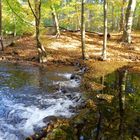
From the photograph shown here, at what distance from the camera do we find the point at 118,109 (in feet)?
32.0

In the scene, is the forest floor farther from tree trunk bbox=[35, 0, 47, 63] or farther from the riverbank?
tree trunk bbox=[35, 0, 47, 63]

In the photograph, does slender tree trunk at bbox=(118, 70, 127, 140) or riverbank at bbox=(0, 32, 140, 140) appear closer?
slender tree trunk at bbox=(118, 70, 127, 140)

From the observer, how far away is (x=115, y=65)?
17266mm

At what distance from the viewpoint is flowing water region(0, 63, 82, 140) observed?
9023 mm

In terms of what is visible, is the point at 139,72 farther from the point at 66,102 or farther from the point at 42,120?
the point at 42,120

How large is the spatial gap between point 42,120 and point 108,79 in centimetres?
554

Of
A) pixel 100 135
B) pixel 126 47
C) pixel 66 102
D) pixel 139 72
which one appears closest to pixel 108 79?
pixel 139 72

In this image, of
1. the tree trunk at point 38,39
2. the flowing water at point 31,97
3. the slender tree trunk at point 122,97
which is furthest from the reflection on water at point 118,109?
the tree trunk at point 38,39

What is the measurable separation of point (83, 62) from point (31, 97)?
22.3 feet

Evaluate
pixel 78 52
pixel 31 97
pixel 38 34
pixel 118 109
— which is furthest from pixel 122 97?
pixel 78 52

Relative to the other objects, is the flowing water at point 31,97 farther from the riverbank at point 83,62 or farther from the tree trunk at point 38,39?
the tree trunk at point 38,39

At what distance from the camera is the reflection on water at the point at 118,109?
7957mm

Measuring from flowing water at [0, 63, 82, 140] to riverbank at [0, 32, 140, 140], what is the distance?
0.58m

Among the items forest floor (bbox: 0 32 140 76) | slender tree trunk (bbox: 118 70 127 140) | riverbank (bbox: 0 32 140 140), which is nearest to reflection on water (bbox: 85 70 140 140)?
slender tree trunk (bbox: 118 70 127 140)
